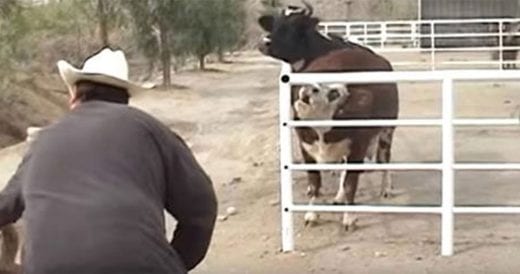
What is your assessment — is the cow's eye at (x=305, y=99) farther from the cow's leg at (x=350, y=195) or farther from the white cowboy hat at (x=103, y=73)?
the white cowboy hat at (x=103, y=73)

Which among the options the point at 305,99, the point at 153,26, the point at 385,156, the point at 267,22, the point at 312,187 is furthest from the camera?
the point at 153,26

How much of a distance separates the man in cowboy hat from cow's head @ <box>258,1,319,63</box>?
795 centimetres

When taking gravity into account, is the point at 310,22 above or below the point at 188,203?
above

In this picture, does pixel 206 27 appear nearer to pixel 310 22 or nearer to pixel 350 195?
pixel 310 22

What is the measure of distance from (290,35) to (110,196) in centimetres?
854

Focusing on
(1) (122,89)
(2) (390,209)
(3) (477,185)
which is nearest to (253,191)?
(3) (477,185)

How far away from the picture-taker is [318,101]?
10133 millimetres

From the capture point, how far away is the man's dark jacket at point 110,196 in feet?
12.8

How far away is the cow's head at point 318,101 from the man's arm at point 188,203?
5.91 meters

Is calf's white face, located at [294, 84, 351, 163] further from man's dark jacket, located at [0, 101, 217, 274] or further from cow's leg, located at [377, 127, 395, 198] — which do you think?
man's dark jacket, located at [0, 101, 217, 274]

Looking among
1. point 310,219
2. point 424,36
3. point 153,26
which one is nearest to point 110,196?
point 310,219

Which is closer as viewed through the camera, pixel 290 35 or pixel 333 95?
pixel 333 95

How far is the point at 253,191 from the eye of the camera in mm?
12820

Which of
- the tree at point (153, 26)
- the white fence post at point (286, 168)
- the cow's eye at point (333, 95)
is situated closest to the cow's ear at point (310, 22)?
the cow's eye at point (333, 95)
